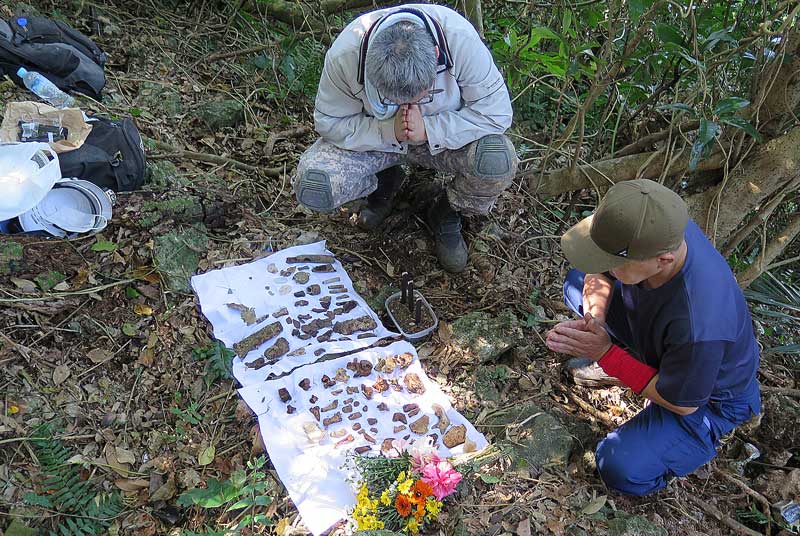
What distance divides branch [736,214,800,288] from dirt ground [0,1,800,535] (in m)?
0.47

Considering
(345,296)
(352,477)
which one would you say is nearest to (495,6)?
(345,296)

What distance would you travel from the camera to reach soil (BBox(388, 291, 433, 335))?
2.86m

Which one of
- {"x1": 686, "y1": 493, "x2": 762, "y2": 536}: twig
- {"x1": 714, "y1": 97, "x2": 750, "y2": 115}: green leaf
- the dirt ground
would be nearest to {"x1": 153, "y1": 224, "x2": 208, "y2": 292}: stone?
the dirt ground

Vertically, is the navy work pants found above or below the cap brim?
below

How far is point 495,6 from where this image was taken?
428 cm

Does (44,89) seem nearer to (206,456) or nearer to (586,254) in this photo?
(206,456)

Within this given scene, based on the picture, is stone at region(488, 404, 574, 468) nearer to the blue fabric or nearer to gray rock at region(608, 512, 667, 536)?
the blue fabric

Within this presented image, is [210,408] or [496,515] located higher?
[496,515]

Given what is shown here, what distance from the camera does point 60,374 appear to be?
2379 mm

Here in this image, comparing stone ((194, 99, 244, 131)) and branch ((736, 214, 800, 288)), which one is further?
stone ((194, 99, 244, 131))

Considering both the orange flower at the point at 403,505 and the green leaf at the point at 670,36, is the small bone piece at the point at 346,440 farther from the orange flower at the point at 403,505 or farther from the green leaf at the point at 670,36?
the green leaf at the point at 670,36

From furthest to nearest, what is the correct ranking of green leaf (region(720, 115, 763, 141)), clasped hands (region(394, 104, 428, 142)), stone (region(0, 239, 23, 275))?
clasped hands (region(394, 104, 428, 142)), green leaf (region(720, 115, 763, 141)), stone (region(0, 239, 23, 275))

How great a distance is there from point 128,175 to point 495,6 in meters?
2.91

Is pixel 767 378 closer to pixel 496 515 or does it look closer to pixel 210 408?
pixel 496 515
